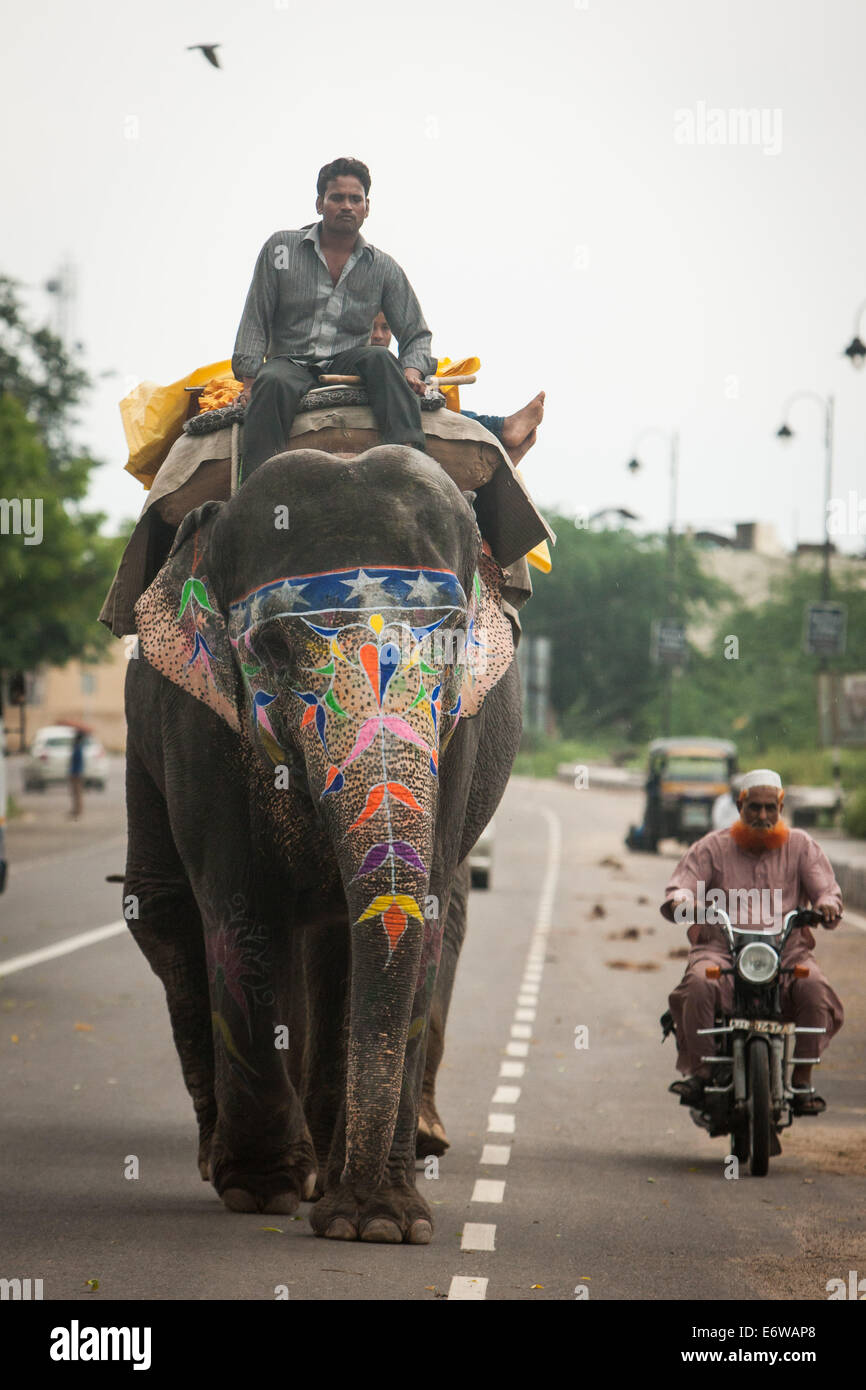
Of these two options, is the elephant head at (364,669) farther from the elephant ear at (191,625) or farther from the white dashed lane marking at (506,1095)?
the white dashed lane marking at (506,1095)

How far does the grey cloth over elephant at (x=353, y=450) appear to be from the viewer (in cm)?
767

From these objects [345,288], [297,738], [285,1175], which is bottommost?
[285,1175]

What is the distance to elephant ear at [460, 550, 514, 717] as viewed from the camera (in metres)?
7.43

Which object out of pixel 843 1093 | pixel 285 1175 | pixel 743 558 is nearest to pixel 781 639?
pixel 743 558

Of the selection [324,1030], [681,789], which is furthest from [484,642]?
[681,789]

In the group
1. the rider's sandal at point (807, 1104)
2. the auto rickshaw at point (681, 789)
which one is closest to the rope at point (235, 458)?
the rider's sandal at point (807, 1104)

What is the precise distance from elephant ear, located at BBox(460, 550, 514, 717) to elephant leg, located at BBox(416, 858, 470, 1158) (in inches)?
72.2

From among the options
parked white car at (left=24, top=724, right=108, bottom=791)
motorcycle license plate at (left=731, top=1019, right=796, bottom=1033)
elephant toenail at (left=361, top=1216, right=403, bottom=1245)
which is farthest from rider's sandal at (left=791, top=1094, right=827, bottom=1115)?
parked white car at (left=24, top=724, right=108, bottom=791)

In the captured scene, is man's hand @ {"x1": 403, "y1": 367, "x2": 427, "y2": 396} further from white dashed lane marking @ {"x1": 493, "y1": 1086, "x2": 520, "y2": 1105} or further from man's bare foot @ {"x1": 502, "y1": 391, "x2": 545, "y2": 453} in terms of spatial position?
white dashed lane marking @ {"x1": 493, "y1": 1086, "x2": 520, "y2": 1105}

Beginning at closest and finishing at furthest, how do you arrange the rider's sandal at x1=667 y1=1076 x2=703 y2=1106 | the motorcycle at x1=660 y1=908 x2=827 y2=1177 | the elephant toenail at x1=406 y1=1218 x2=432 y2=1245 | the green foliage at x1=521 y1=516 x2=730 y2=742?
the elephant toenail at x1=406 y1=1218 x2=432 y2=1245
the motorcycle at x1=660 y1=908 x2=827 y2=1177
the rider's sandal at x1=667 y1=1076 x2=703 y2=1106
the green foliage at x1=521 y1=516 x2=730 y2=742

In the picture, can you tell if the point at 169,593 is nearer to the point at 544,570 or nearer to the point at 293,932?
the point at 293,932

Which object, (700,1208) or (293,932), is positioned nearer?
(293,932)

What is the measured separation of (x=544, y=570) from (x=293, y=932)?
2.75m

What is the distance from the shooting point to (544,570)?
996cm
